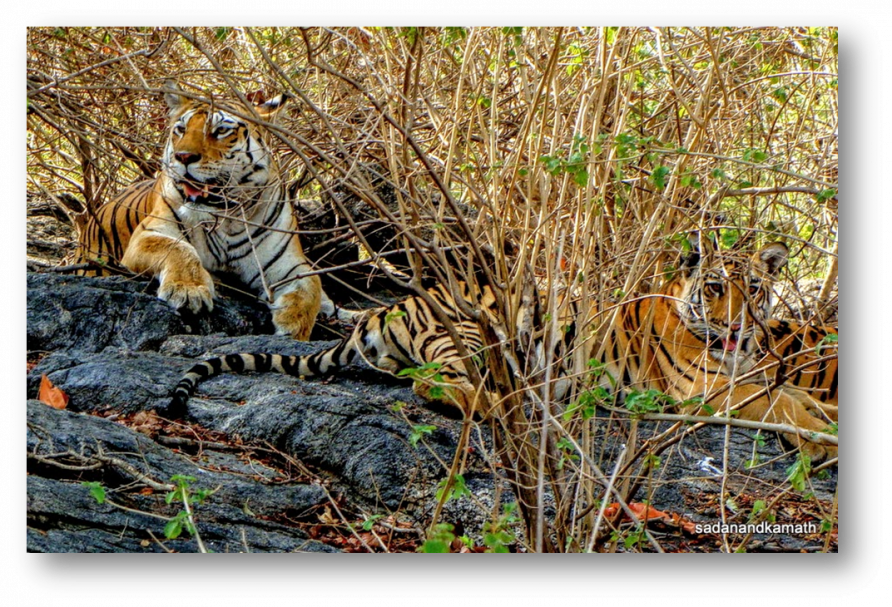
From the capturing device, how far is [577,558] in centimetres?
230

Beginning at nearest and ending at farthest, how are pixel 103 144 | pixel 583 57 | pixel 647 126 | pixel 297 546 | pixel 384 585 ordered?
pixel 384 585 < pixel 297 546 < pixel 583 57 < pixel 647 126 < pixel 103 144

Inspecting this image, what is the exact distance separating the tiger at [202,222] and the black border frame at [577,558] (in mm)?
1371

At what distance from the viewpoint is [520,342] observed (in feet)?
8.25

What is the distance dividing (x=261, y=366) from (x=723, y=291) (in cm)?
135

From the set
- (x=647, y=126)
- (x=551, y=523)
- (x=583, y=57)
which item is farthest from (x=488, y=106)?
(x=551, y=523)

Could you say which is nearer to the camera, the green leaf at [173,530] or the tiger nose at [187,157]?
the green leaf at [173,530]

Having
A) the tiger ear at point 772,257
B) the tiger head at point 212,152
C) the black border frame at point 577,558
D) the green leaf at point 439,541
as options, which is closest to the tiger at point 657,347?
the tiger ear at point 772,257

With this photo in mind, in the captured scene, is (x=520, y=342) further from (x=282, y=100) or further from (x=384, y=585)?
(x=282, y=100)

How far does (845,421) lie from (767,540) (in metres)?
0.30

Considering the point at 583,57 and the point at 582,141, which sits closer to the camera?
the point at 582,141

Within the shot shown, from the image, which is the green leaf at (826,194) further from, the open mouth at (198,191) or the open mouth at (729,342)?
the open mouth at (198,191)

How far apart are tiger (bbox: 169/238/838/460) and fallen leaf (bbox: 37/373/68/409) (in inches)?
10.5

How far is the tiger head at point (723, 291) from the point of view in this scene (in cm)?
279

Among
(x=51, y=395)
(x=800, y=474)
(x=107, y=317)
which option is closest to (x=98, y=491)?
(x=51, y=395)
